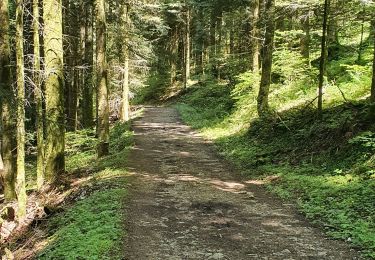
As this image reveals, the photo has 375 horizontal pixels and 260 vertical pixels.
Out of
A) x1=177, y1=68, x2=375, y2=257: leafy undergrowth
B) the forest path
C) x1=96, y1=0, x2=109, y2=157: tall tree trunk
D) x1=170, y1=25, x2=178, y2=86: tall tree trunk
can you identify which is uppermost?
x1=170, y1=25, x2=178, y2=86: tall tree trunk

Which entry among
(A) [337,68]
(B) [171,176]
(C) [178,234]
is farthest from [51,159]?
(A) [337,68]

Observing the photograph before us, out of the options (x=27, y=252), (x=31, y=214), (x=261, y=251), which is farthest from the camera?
(x=31, y=214)

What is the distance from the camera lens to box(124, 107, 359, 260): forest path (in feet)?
21.7

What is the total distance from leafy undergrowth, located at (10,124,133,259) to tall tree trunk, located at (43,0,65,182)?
26.3 inches

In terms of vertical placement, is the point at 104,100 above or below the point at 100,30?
below

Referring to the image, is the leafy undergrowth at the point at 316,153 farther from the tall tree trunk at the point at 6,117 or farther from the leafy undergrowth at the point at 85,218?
the tall tree trunk at the point at 6,117

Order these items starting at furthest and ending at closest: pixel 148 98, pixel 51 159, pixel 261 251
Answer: pixel 148 98
pixel 51 159
pixel 261 251

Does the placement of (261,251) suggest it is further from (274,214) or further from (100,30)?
(100,30)

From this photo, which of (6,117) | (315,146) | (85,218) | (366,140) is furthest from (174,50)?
(85,218)

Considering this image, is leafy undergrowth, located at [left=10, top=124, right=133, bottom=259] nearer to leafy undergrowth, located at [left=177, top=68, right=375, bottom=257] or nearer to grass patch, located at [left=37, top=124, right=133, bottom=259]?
grass patch, located at [left=37, top=124, right=133, bottom=259]

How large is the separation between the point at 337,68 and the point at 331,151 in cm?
846

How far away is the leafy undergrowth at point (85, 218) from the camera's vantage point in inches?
259

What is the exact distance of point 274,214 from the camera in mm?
8594

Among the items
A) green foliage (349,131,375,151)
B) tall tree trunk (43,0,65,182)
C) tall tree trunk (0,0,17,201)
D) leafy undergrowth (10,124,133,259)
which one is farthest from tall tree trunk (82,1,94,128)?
green foliage (349,131,375,151)
